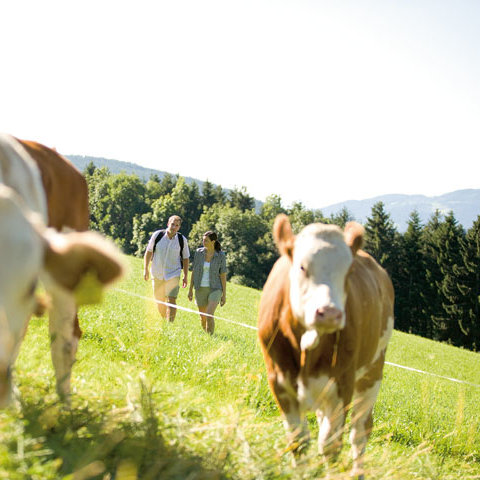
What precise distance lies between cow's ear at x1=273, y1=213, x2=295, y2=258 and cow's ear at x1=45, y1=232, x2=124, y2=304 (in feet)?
7.69

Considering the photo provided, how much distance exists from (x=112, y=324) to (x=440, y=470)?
17.1ft

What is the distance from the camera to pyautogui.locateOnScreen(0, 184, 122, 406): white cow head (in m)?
2.26

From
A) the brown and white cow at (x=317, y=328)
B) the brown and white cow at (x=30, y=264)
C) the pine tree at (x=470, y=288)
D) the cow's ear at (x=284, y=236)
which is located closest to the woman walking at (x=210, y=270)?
the brown and white cow at (x=317, y=328)

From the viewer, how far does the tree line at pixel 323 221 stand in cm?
5594

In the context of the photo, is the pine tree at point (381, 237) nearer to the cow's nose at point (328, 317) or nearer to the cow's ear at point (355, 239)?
the cow's ear at point (355, 239)

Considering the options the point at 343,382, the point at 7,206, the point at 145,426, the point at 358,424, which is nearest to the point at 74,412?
the point at 145,426

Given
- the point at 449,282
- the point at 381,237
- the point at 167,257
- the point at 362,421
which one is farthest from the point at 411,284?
the point at 362,421

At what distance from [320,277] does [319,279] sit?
0.05 feet

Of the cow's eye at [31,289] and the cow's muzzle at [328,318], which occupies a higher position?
the cow's eye at [31,289]

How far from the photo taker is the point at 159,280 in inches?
446

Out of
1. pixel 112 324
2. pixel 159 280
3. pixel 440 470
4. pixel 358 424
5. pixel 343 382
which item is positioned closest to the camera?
pixel 343 382

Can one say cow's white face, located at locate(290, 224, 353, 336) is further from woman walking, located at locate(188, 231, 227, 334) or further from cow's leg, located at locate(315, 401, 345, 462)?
woman walking, located at locate(188, 231, 227, 334)

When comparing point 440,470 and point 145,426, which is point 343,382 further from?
point 440,470

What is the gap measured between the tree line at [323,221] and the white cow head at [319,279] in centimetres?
3408
